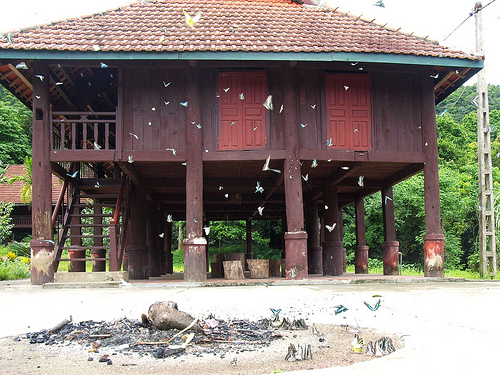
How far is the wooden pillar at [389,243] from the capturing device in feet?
49.9

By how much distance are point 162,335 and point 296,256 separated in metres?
6.71

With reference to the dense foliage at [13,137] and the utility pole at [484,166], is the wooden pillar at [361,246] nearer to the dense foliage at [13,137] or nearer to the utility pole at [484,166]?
the utility pole at [484,166]

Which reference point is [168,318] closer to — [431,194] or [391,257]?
[431,194]

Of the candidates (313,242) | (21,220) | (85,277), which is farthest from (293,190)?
(21,220)

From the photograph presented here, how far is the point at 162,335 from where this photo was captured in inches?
167

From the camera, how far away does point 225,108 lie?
38.2 ft

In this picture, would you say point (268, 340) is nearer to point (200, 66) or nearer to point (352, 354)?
point (352, 354)

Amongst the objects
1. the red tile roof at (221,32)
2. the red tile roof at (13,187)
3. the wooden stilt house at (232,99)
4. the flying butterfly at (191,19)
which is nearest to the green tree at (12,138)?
the red tile roof at (13,187)

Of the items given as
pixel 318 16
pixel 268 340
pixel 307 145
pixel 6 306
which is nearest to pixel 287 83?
pixel 307 145

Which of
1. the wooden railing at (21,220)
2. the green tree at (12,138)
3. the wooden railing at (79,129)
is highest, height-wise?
the green tree at (12,138)

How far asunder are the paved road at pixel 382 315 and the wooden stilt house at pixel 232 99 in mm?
3872

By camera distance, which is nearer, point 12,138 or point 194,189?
point 194,189

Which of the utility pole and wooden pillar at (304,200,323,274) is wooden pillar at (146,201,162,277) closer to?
wooden pillar at (304,200,323,274)

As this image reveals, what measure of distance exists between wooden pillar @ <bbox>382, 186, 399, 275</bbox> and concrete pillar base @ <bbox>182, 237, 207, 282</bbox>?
6651mm
